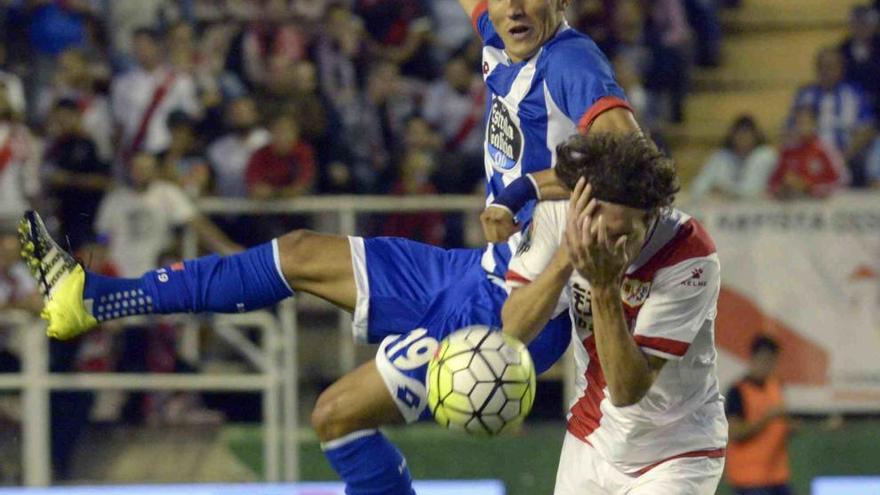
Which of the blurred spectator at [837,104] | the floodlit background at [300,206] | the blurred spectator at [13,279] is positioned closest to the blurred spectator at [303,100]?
the floodlit background at [300,206]

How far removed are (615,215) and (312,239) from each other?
1471 millimetres

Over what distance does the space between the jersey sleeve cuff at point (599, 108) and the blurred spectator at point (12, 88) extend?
20.3 ft

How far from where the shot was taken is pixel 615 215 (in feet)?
18.4

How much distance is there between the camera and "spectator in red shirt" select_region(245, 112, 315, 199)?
1148 cm

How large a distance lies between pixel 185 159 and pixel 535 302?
5.99m

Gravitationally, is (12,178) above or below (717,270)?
below

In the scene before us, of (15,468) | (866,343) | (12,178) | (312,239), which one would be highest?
(312,239)

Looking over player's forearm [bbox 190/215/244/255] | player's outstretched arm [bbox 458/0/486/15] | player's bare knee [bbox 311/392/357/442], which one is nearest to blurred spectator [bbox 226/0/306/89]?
player's forearm [bbox 190/215/244/255]

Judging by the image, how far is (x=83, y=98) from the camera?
477 inches

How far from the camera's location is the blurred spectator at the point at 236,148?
1173cm

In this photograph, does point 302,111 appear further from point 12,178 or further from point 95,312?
point 95,312

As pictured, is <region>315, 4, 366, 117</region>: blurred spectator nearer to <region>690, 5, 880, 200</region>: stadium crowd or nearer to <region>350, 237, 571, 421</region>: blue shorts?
<region>690, 5, 880, 200</region>: stadium crowd

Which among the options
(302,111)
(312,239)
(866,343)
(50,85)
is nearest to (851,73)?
(866,343)

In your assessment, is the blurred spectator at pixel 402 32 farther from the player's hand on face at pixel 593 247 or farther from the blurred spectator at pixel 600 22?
the player's hand on face at pixel 593 247
